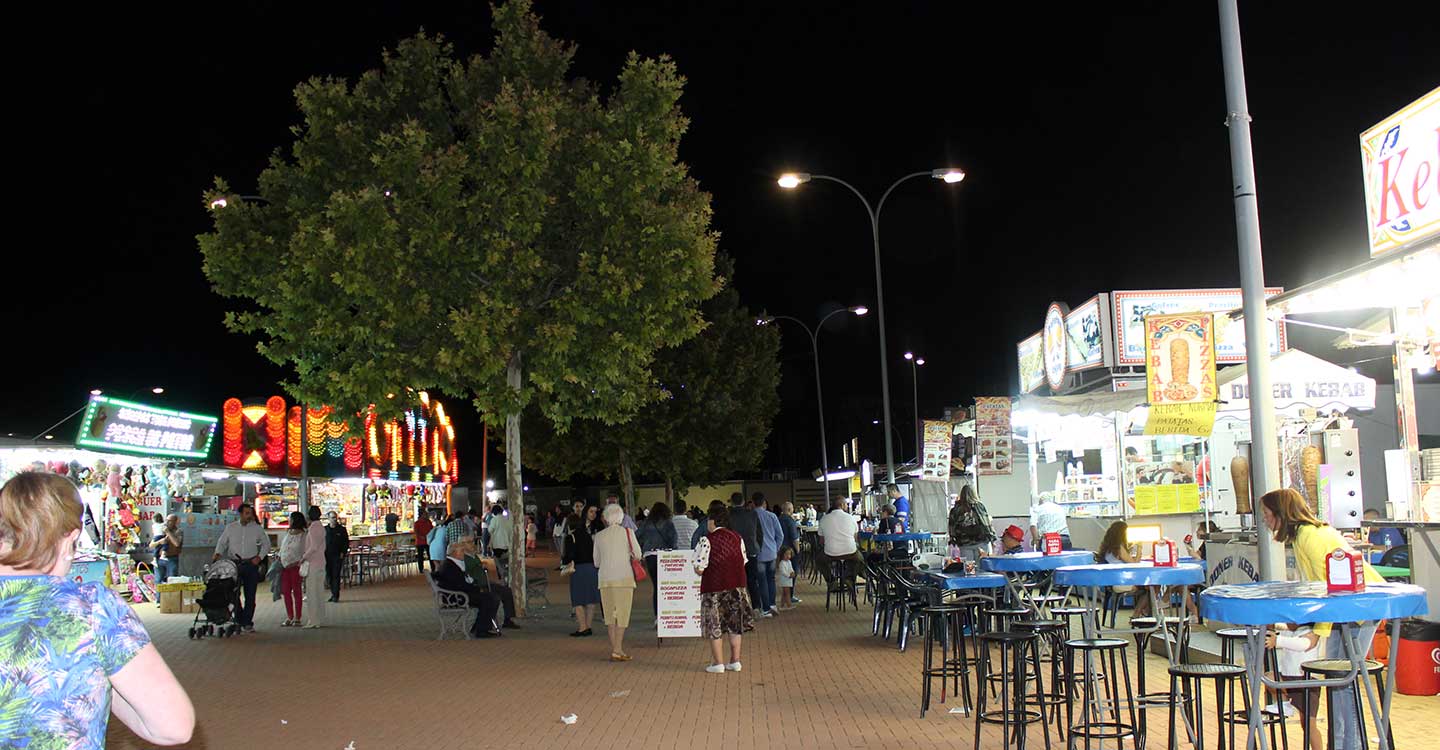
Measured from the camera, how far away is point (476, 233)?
55.5ft

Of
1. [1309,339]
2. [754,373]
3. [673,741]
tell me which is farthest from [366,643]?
[1309,339]

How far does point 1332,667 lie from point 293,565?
16.3m

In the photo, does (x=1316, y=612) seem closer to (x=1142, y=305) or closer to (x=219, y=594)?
(x=219, y=594)

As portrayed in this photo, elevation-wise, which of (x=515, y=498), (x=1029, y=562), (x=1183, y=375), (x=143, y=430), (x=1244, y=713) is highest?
(x=143, y=430)

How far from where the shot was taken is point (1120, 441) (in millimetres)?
17531

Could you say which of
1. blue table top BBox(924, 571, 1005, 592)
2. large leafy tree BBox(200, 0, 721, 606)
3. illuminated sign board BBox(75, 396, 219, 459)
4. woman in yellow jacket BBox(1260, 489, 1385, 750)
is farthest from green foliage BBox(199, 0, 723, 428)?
woman in yellow jacket BBox(1260, 489, 1385, 750)

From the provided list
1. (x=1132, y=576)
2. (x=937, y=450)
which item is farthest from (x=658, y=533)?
(x=1132, y=576)

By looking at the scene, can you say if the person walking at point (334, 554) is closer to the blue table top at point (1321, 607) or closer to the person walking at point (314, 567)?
the person walking at point (314, 567)

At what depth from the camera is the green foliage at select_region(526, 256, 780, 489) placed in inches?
1414

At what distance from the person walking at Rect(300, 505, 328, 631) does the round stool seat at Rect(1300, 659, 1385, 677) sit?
15.3 meters

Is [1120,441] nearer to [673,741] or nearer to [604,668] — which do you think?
[604,668]

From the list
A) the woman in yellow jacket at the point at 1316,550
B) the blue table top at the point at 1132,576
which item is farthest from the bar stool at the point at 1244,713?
the blue table top at the point at 1132,576

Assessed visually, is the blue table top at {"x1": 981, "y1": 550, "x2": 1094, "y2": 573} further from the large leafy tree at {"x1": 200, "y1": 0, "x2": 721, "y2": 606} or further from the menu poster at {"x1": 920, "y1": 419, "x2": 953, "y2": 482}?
the menu poster at {"x1": 920, "y1": 419, "x2": 953, "y2": 482}

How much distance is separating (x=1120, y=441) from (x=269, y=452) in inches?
893
